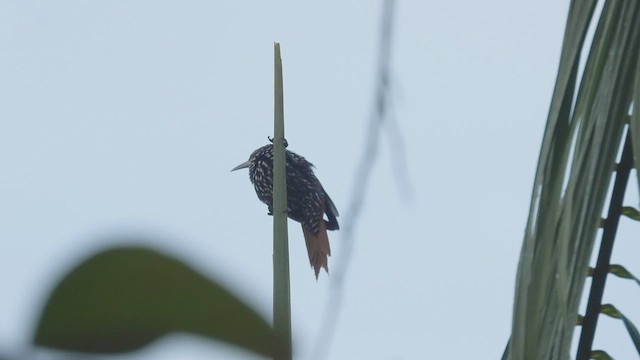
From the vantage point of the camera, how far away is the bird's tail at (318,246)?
667cm

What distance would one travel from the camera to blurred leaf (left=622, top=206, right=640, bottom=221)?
4.75 ft

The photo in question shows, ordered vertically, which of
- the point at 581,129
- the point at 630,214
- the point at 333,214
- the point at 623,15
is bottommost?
the point at 333,214

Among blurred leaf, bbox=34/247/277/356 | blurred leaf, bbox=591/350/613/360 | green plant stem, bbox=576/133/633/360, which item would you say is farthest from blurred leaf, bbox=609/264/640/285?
blurred leaf, bbox=34/247/277/356

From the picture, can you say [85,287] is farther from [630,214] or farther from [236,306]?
[630,214]

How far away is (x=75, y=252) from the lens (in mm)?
234

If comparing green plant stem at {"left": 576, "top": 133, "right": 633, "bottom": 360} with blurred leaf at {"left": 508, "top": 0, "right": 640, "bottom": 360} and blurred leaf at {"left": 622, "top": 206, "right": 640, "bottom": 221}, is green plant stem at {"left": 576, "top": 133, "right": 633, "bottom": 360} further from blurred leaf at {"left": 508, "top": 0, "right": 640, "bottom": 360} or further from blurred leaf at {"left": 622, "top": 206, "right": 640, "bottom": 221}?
blurred leaf at {"left": 508, "top": 0, "right": 640, "bottom": 360}

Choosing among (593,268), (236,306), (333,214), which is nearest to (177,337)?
(236,306)

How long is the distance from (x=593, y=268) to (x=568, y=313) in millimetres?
273

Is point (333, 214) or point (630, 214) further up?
point (630, 214)

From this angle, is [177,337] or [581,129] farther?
[581,129]

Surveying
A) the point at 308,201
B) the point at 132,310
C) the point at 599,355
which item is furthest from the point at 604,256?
the point at 308,201

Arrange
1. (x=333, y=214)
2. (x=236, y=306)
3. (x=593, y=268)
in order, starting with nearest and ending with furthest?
(x=236, y=306)
(x=593, y=268)
(x=333, y=214)

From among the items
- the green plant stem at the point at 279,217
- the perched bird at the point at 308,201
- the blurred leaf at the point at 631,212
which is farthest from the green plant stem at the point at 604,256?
the perched bird at the point at 308,201

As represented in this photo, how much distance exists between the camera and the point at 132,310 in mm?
224
